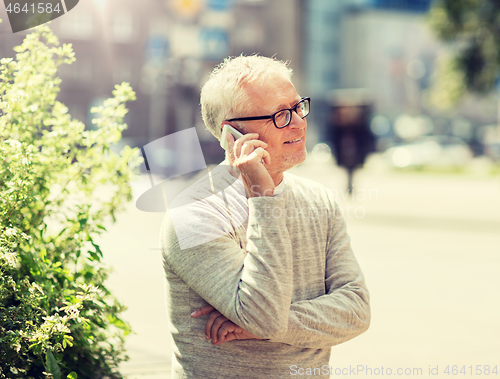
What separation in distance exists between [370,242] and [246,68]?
879cm

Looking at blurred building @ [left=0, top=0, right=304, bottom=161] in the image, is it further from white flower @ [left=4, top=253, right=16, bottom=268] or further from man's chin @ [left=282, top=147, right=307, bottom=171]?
man's chin @ [left=282, top=147, right=307, bottom=171]

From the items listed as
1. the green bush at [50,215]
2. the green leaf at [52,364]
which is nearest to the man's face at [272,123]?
the green bush at [50,215]

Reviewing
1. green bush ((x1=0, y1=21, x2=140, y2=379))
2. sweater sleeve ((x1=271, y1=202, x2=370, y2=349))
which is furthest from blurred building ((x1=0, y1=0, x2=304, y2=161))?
sweater sleeve ((x1=271, y1=202, x2=370, y2=349))

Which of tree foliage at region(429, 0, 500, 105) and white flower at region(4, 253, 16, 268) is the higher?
white flower at region(4, 253, 16, 268)

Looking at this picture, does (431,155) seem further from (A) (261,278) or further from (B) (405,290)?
(A) (261,278)

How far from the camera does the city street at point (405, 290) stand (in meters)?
4.40

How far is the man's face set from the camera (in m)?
1.97

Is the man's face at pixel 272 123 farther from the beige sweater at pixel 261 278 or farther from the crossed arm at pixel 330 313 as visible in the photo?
the crossed arm at pixel 330 313

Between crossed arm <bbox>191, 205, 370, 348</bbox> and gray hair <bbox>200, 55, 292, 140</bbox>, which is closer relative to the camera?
crossed arm <bbox>191, 205, 370, 348</bbox>

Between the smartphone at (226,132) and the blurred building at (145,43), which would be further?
the blurred building at (145,43)

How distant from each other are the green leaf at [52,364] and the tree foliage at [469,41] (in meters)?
19.6

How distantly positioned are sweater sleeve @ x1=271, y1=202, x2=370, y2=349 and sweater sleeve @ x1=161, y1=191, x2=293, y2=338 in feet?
0.43

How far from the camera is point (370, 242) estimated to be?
10.4m

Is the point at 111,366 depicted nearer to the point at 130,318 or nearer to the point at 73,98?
the point at 130,318
